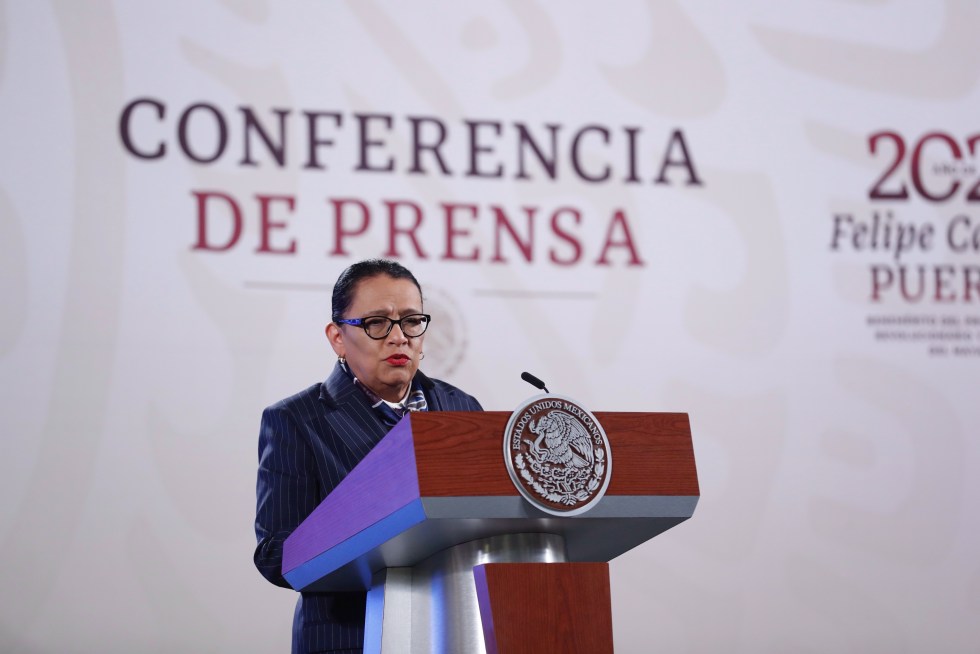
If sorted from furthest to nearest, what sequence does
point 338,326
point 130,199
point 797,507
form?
1. point 797,507
2. point 130,199
3. point 338,326

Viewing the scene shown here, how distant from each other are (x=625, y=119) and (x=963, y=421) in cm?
157

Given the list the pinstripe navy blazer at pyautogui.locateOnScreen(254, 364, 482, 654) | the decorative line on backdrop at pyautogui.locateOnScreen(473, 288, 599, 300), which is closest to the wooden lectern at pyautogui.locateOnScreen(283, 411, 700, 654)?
the pinstripe navy blazer at pyautogui.locateOnScreen(254, 364, 482, 654)

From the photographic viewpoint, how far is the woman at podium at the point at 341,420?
5.82 feet

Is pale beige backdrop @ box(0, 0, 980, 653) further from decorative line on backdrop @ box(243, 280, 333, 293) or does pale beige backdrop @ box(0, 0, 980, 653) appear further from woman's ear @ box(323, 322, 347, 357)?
woman's ear @ box(323, 322, 347, 357)

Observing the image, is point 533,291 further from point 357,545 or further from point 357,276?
point 357,545

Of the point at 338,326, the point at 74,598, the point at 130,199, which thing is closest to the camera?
the point at 338,326

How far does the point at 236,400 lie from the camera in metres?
3.42

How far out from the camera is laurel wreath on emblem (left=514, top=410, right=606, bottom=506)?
1.31 meters

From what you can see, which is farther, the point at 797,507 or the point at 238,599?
the point at 797,507

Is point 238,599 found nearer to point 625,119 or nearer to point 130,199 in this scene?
point 130,199

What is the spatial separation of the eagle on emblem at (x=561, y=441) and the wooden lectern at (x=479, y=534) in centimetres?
4

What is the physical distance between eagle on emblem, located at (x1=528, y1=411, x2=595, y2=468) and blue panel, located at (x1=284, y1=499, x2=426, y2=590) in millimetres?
162

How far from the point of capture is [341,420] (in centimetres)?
189

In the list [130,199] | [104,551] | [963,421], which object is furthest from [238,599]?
[963,421]
